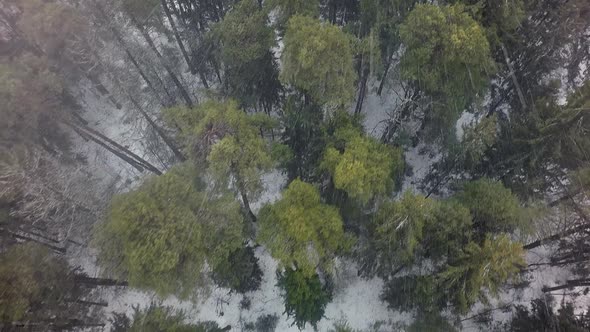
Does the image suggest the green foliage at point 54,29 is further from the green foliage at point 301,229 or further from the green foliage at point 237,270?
the green foliage at point 237,270

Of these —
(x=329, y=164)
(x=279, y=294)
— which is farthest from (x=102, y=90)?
(x=329, y=164)

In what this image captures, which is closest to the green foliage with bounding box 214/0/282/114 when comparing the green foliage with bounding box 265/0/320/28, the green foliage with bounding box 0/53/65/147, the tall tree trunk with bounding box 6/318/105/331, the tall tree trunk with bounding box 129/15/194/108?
the green foliage with bounding box 265/0/320/28

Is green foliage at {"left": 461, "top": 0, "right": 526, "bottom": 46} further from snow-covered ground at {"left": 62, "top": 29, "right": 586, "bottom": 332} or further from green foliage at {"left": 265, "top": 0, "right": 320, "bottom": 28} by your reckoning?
snow-covered ground at {"left": 62, "top": 29, "right": 586, "bottom": 332}

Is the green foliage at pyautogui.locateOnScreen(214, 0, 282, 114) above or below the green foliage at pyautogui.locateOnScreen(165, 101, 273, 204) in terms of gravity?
above

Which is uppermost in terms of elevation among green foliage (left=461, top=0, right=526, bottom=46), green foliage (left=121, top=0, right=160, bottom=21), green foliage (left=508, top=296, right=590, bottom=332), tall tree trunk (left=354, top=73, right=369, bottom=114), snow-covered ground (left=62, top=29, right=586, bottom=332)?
green foliage (left=121, top=0, right=160, bottom=21)

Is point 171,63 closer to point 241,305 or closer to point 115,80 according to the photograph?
point 115,80

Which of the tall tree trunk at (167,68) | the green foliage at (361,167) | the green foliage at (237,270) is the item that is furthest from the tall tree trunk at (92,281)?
the green foliage at (361,167)
